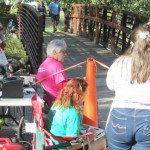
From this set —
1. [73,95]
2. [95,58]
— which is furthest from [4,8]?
[73,95]

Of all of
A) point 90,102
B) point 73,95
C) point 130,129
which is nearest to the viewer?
point 130,129

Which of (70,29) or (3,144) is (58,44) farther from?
(70,29)

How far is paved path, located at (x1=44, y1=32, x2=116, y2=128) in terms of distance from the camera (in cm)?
841

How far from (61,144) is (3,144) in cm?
52

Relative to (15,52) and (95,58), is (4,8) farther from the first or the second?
(15,52)

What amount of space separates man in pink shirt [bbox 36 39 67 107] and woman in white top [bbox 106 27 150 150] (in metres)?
1.96

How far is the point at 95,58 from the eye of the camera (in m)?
14.1

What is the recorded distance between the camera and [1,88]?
5.39 meters

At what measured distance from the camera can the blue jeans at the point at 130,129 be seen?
370 centimetres

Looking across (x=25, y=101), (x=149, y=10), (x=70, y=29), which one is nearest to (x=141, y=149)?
(x=25, y=101)

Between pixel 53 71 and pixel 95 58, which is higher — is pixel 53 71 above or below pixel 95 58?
above

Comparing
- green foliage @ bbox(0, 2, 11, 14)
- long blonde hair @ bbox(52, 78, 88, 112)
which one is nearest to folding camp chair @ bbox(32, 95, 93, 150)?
long blonde hair @ bbox(52, 78, 88, 112)

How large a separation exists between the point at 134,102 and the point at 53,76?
2.16 metres

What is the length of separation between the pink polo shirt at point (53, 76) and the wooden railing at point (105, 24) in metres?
6.37
